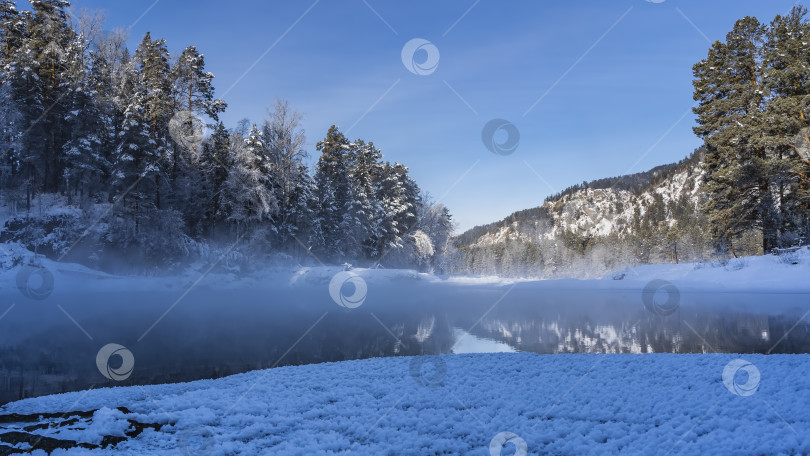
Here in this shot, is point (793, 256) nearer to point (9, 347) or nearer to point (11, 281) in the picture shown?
point (9, 347)

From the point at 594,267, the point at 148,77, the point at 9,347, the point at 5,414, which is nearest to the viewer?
the point at 5,414

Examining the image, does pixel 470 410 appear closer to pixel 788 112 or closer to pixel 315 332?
pixel 315 332

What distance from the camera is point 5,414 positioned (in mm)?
5824

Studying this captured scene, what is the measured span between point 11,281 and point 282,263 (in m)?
15.9

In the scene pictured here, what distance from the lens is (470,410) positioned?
5883mm

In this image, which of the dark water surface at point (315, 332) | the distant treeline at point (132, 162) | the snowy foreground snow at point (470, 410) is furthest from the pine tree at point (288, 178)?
the snowy foreground snow at point (470, 410)

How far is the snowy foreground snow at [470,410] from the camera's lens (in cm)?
474

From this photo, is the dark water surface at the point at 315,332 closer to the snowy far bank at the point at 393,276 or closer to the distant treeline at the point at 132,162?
the snowy far bank at the point at 393,276

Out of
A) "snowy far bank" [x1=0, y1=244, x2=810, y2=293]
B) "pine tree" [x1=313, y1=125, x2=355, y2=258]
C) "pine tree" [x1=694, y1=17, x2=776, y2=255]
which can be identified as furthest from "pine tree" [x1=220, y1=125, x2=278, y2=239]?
"pine tree" [x1=694, y1=17, x2=776, y2=255]

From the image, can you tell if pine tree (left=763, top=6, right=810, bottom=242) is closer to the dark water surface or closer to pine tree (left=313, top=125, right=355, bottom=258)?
the dark water surface

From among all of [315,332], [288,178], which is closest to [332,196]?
[288,178]

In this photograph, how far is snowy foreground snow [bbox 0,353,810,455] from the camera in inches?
187

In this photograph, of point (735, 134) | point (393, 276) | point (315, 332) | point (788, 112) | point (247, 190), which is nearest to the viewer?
point (315, 332)

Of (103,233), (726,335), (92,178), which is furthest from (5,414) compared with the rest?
(92,178)
